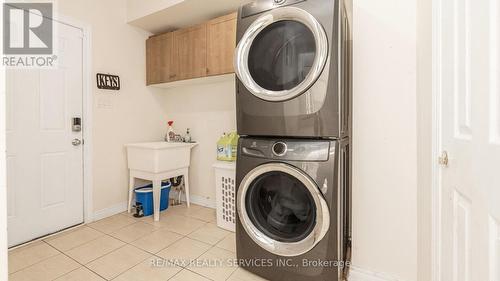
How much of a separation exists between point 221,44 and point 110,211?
2.15 m

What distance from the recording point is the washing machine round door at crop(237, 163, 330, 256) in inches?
48.4

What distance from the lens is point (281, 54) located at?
4.42 feet

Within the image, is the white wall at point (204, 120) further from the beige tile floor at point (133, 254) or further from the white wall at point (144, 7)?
the white wall at point (144, 7)

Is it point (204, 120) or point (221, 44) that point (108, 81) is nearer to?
point (204, 120)

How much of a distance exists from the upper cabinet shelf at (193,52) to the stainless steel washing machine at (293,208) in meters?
1.17

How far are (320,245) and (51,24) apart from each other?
2.83 metres

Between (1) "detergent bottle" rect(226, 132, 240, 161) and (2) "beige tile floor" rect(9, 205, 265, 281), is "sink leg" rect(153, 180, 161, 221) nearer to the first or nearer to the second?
(2) "beige tile floor" rect(9, 205, 265, 281)

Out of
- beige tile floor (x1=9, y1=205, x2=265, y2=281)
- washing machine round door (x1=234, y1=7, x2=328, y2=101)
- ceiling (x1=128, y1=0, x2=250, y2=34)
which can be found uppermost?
ceiling (x1=128, y1=0, x2=250, y2=34)

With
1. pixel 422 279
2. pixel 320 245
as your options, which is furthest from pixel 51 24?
pixel 422 279

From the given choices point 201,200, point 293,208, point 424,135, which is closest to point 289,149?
point 293,208

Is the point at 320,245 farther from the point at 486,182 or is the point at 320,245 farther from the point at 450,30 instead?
the point at 450,30

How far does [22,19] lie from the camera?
1893 mm

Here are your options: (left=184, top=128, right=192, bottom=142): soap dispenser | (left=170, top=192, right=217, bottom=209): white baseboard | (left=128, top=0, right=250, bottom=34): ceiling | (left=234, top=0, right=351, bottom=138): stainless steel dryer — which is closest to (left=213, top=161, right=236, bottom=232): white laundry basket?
(left=170, top=192, right=217, bottom=209): white baseboard

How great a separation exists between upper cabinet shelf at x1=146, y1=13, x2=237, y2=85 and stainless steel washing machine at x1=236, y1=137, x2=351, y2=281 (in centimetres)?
117
